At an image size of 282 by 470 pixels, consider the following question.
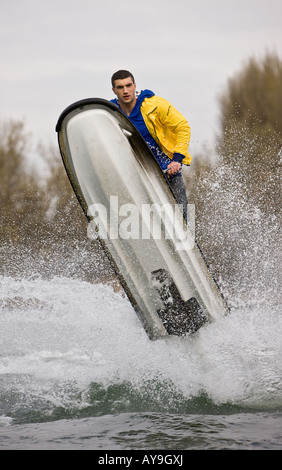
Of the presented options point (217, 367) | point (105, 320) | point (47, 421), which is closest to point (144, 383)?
point (217, 367)

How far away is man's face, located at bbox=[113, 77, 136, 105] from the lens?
547 centimetres

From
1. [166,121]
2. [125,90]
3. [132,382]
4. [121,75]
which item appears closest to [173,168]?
[166,121]

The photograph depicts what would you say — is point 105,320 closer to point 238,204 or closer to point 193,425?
point 193,425

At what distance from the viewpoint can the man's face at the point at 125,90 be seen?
5469 mm

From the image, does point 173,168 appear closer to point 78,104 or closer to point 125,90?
point 125,90

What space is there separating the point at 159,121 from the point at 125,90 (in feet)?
1.43

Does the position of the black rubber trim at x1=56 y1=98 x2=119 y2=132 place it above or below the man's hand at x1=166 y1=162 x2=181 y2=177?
above

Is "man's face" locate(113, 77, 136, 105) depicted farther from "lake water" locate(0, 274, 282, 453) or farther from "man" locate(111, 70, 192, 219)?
"lake water" locate(0, 274, 282, 453)

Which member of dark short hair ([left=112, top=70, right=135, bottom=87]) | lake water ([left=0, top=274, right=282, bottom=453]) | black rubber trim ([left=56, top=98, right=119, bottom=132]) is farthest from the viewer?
dark short hair ([left=112, top=70, right=135, bottom=87])

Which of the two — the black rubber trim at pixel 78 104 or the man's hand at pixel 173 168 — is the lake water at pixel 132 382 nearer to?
the man's hand at pixel 173 168

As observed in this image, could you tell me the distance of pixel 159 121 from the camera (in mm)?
5625

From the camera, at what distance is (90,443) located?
3734 mm

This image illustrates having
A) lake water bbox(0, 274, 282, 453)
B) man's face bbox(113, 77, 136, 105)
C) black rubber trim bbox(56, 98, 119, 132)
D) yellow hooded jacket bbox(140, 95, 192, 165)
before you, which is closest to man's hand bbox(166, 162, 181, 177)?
yellow hooded jacket bbox(140, 95, 192, 165)

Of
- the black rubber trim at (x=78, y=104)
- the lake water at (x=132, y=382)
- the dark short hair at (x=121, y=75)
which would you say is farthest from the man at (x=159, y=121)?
the lake water at (x=132, y=382)
